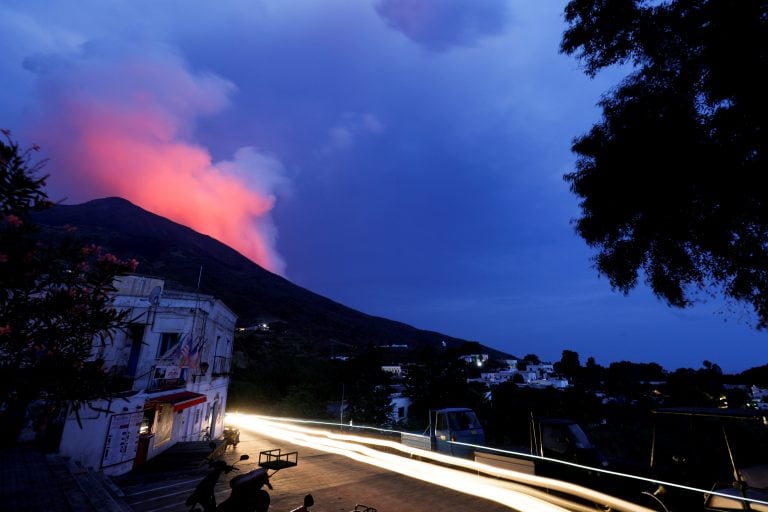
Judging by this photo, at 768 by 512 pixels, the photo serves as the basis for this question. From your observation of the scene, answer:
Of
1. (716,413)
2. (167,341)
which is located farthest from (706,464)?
(167,341)

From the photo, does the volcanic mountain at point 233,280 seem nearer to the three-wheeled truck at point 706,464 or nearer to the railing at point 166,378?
the railing at point 166,378

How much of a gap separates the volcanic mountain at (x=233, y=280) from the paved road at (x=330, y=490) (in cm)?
8846

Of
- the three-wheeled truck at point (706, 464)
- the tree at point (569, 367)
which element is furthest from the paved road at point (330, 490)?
the tree at point (569, 367)

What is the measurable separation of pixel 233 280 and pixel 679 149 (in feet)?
500

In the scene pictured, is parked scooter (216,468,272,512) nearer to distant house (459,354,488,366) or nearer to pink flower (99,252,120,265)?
pink flower (99,252,120,265)

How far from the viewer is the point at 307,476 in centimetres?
1238

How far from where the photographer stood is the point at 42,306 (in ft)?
16.9

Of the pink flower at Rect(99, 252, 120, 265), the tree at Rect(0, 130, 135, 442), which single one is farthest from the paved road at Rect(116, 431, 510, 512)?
the pink flower at Rect(99, 252, 120, 265)

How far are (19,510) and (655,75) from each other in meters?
19.8

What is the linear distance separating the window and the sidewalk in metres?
8.16

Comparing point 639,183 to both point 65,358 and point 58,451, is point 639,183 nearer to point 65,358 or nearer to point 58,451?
point 65,358

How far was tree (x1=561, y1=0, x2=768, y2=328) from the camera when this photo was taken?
33.6 ft

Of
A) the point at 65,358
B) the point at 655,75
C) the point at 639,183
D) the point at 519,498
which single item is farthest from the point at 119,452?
the point at 655,75

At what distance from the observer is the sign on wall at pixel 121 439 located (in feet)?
48.0
